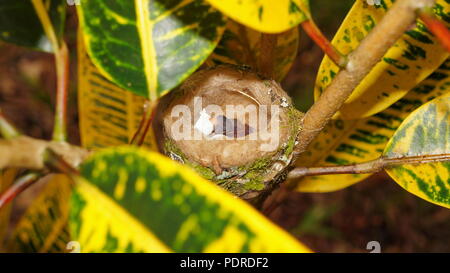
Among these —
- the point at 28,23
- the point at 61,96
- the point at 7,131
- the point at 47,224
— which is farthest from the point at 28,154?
the point at 47,224

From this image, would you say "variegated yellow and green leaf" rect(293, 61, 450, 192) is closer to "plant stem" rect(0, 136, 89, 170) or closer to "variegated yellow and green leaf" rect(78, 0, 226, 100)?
"variegated yellow and green leaf" rect(78, 0, 226, 100)

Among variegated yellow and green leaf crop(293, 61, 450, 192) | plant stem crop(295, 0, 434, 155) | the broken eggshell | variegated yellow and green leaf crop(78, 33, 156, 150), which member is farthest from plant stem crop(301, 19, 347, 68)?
variegated yellow and green leaf crop(78, 33, 156, 150)

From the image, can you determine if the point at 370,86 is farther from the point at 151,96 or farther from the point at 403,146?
the point at 151,96

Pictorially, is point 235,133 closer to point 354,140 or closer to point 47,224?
point 354,140

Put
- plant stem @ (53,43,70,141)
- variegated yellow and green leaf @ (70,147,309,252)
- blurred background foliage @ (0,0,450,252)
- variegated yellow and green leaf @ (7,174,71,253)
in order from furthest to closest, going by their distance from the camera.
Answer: blurred background foliage @ (0,0,450,252) < variegated yellow and green leaf @ (7,174,71,253) < plant stem @ (53,43,70,141) < variegated yellow and green leaf @ (70,147,309,252)

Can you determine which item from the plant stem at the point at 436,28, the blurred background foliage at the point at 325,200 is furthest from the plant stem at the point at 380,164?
the blurred background foliage at the point at 325,200

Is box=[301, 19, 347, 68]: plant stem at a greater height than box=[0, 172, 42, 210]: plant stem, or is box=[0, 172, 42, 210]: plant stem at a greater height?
box=[301, 19, 347, 68]: plant stem
